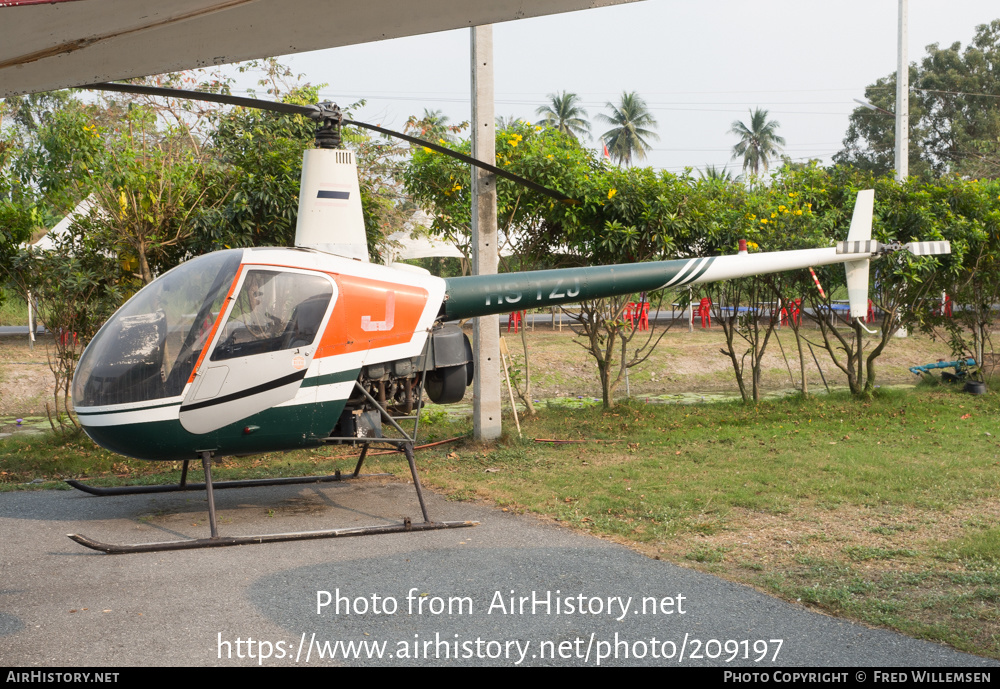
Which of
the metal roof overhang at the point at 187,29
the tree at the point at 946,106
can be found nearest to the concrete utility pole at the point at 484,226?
the metal roof overhang at the point at 187,29

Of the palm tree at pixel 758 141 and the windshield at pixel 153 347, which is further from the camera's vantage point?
the palm tree at pixel 758 141

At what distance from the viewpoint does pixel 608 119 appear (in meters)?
57.8

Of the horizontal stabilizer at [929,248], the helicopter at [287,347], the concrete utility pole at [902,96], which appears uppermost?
the concrete utility pole at [902,96]

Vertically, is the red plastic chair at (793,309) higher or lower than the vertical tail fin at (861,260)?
lower

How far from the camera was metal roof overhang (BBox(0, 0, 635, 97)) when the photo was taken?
2137mm

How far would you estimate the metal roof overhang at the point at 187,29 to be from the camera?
7.01 ft

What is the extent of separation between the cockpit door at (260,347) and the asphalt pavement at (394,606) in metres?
0.97

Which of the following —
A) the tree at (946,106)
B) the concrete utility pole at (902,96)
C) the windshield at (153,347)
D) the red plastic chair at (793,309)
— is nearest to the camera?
the windshield at (153,347)

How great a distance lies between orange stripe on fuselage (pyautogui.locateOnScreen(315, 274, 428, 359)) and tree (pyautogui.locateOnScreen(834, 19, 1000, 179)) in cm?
4058

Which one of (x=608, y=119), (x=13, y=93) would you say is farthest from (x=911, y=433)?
(x=608, y=119)

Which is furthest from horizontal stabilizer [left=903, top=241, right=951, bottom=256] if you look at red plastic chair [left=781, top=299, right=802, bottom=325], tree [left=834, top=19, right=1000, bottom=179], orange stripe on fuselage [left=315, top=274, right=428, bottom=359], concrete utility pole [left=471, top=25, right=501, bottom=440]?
tree [left=834, top=19, right=1000, bottom=179]

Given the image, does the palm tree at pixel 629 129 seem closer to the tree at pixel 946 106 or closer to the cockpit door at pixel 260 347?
the tree at pixel 946 106

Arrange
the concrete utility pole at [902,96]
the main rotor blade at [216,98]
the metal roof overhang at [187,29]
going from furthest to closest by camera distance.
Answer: the concrete utility pole at [902,96], the main rotor blade at [216,98], the metal roof overhang at [187,29]
